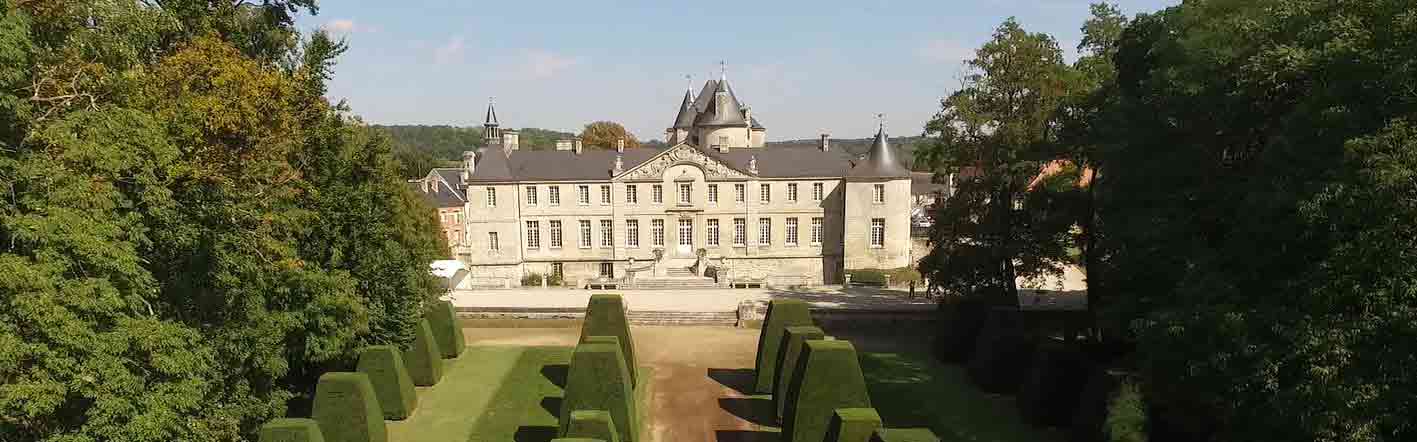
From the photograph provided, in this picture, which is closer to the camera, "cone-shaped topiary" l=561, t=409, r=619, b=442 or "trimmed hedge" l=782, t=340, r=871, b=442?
"cone-shaped topiary" l=561, t=409, r=619, b=442

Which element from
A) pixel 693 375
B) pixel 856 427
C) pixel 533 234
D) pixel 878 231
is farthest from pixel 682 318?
pixel 878 231

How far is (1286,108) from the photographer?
1300 centimetres

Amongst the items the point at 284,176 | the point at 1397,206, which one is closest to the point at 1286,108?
the point at 1397,206

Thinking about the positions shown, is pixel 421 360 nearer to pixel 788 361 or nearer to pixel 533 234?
pixel 788 361

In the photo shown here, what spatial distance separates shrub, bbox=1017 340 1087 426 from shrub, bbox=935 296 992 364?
532 centimetres

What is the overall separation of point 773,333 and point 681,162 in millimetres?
24342

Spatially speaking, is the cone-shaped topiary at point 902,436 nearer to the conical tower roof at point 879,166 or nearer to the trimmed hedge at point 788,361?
the trimmed hedge at point 788,361

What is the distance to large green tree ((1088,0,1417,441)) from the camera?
969cm

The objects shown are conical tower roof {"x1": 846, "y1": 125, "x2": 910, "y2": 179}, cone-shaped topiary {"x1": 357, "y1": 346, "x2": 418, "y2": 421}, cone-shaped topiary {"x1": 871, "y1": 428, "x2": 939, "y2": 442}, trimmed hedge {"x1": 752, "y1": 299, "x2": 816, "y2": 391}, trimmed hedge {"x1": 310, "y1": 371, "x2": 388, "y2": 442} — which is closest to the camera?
cone-shaped topiary {"x1": 871, "y1": 428, "x2": 939, "y2": 442}

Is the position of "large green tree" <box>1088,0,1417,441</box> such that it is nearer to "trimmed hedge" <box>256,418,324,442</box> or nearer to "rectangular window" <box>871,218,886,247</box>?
"trimmed hedge" <box>256,418,324,442</box>

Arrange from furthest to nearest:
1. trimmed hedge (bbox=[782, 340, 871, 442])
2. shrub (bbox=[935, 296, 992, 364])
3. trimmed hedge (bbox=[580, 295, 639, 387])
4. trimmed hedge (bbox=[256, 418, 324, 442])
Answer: shrub (bbox=[935, 296, 992, 364])
trimmed hedge (bbox=[580, 295, 639, 387])
trimmed hedge (bbox=[782, 340, 871, 442])
trimmed hedge (bbox=[256, 418, 324, 442])

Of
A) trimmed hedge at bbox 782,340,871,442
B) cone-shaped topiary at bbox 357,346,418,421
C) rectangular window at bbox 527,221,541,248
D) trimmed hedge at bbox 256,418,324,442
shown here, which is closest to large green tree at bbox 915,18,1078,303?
trimmed hedge at bbox 782,340,871,442

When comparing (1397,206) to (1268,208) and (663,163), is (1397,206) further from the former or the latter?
(663,163)

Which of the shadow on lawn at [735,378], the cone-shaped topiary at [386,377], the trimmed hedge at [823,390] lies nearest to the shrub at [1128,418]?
the trimmed hedge at [823,390]
